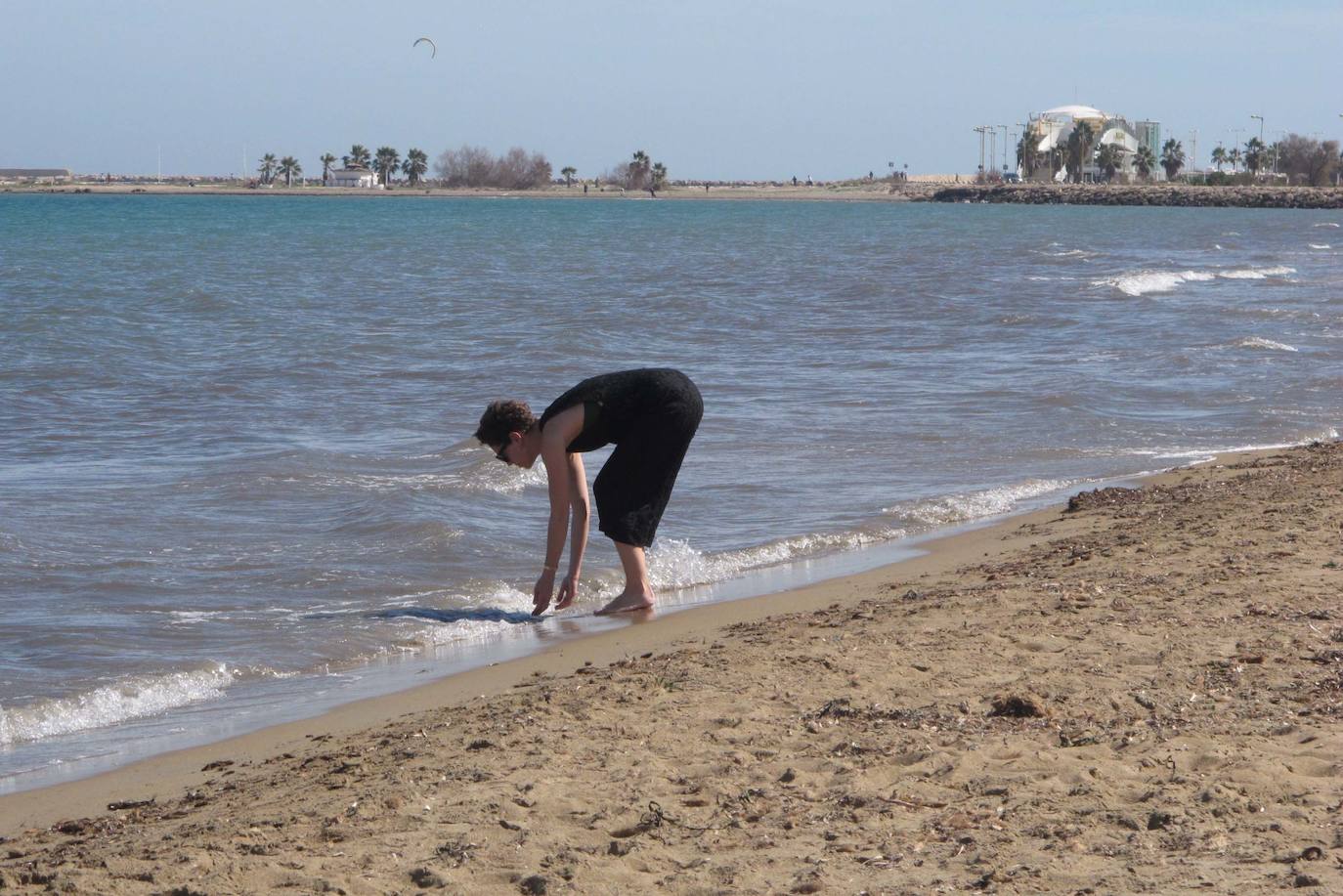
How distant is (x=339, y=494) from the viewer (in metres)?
9.49

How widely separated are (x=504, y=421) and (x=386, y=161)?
173755 millimetres

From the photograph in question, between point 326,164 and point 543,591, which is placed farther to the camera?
point 326,164

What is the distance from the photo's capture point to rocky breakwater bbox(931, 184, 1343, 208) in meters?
115

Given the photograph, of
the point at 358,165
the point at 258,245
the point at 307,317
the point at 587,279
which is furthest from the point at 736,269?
the point at 358,165

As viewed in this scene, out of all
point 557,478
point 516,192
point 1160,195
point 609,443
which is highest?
point 516,192

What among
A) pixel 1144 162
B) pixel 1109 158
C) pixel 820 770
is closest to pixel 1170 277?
pixel 820 770

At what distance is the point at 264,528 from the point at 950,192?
150529 mm

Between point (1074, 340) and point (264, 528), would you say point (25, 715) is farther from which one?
point (1074, 340)

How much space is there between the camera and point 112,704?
5.50 meters

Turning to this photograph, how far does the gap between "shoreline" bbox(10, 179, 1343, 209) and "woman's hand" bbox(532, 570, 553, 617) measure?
116 m

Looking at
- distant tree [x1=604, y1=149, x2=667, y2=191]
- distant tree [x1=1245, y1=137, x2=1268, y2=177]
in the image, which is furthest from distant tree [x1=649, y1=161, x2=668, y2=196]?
distant tree [x1=1245, y1=137, x2=1268, y2=177]

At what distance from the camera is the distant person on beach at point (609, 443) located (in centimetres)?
629

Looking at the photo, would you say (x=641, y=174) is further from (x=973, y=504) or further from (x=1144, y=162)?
(x=973, y=504)

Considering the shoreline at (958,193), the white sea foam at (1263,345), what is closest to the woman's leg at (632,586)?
the white sea foam at (1263,345)
